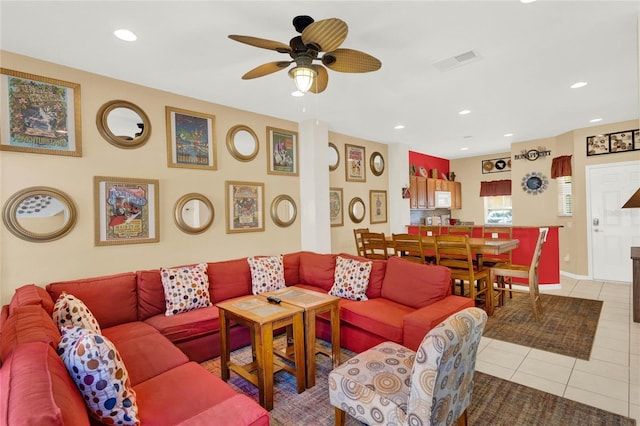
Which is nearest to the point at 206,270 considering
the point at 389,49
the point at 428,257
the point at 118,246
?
the point at 118,246

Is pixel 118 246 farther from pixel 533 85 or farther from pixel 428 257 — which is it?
pixel 533 85

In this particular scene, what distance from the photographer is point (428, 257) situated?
15.7 ft

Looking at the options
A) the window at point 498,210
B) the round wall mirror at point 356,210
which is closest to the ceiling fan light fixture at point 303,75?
the round wall mirror at point 356,210

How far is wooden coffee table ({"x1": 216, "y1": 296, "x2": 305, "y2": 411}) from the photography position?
2252mm

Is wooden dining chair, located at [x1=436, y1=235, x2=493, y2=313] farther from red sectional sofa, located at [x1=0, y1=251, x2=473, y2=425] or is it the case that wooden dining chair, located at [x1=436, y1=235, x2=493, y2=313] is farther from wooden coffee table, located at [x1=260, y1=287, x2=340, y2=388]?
wooden coffee table, located at [x1=260, y1=287, x2=340, y2=388]

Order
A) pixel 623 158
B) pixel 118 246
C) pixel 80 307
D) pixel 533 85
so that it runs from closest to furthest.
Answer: pixel 80 307, pixel 118 246, pixel 533 85, pixel 623 158

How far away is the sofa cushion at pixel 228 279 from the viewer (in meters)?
3.38

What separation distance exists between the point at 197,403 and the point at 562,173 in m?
7.29

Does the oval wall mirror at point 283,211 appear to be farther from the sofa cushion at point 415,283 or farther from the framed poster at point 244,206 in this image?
the sofa cushion at point 415,283

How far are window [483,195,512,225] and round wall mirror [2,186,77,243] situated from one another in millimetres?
8931

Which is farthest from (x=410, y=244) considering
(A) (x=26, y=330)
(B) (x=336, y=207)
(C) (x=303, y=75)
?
(A) (x=26, y=330)

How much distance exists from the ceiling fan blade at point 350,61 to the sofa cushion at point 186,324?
8.08ft

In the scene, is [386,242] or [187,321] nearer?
[187,321]

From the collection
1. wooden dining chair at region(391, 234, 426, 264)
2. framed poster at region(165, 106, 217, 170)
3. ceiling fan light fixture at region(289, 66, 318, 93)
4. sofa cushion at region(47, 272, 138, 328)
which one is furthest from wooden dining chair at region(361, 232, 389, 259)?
sofa cushion at region(47, 272, 138, 328)
